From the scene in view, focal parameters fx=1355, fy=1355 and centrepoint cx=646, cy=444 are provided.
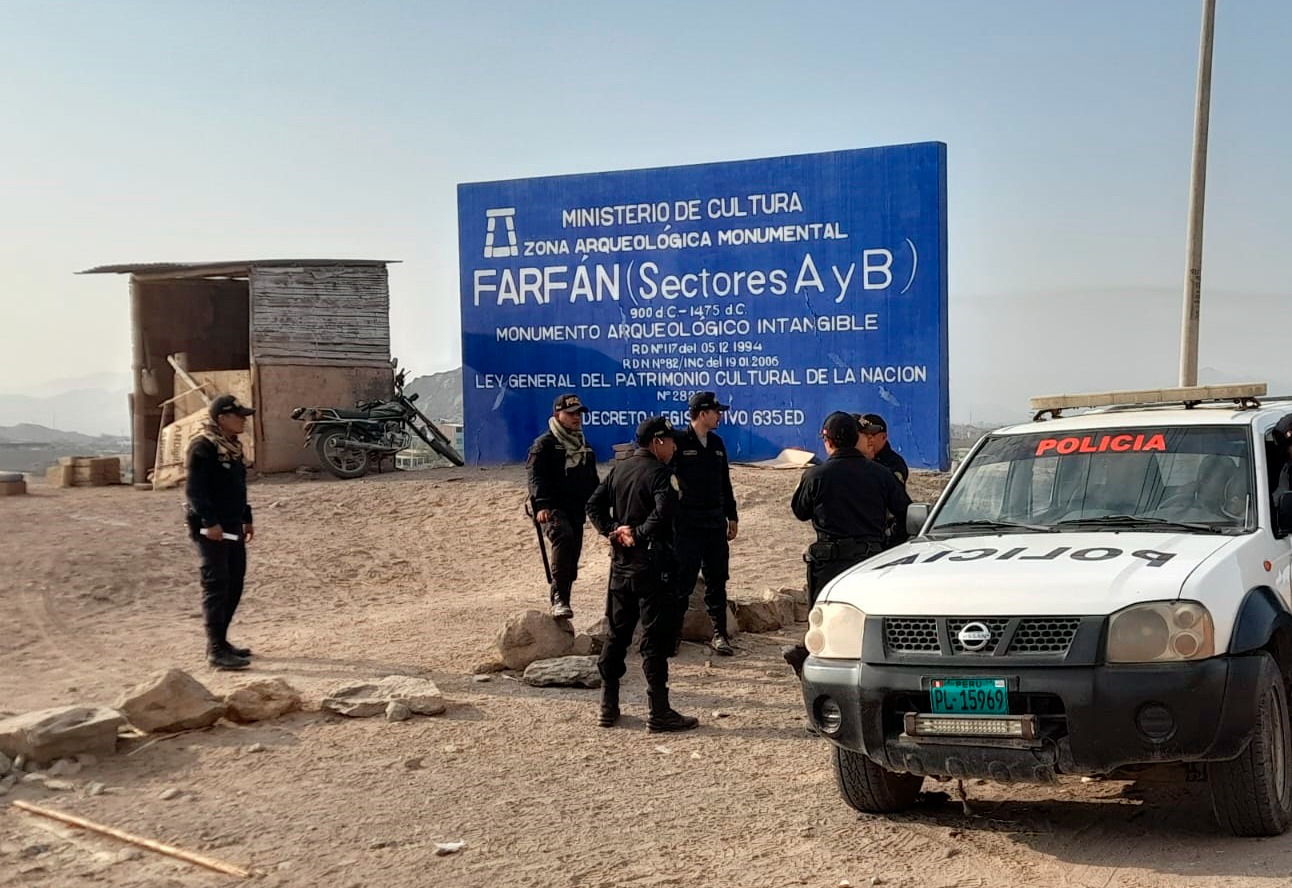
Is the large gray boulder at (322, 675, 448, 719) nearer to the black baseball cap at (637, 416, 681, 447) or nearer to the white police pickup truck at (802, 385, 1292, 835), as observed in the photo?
the black baseball cap at (637, 416, 681, 447)

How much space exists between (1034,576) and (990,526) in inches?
41.5

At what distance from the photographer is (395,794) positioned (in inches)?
245

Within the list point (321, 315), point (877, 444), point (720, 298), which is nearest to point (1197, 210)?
point (720, 298)

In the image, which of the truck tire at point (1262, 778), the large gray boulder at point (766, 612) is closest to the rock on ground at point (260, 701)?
the large gray boulder at point (766, 612)

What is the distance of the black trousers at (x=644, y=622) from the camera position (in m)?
7.46

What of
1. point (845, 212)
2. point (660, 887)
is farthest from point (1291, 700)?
point (845, 212)

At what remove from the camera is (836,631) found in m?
5.37

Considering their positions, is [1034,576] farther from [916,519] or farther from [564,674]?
[564,674]

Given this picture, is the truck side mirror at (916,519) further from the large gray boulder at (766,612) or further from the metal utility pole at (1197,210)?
the metal utility pole at (1197,210)

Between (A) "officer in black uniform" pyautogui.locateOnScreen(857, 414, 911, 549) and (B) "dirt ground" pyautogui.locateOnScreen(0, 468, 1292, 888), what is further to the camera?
(A) "officer in black uniform" pyautogui.locateOnScreen(857, 414, 911, 549)

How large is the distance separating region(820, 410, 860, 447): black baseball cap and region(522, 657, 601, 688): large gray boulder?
2.25 meters

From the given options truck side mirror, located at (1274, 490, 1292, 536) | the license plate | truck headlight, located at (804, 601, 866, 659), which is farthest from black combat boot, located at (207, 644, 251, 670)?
truck side mirror, located at (1274, 490, 1292, 536)

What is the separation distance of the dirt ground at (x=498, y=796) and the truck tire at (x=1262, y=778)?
10 centimetres

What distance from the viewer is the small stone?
6.54 meters
